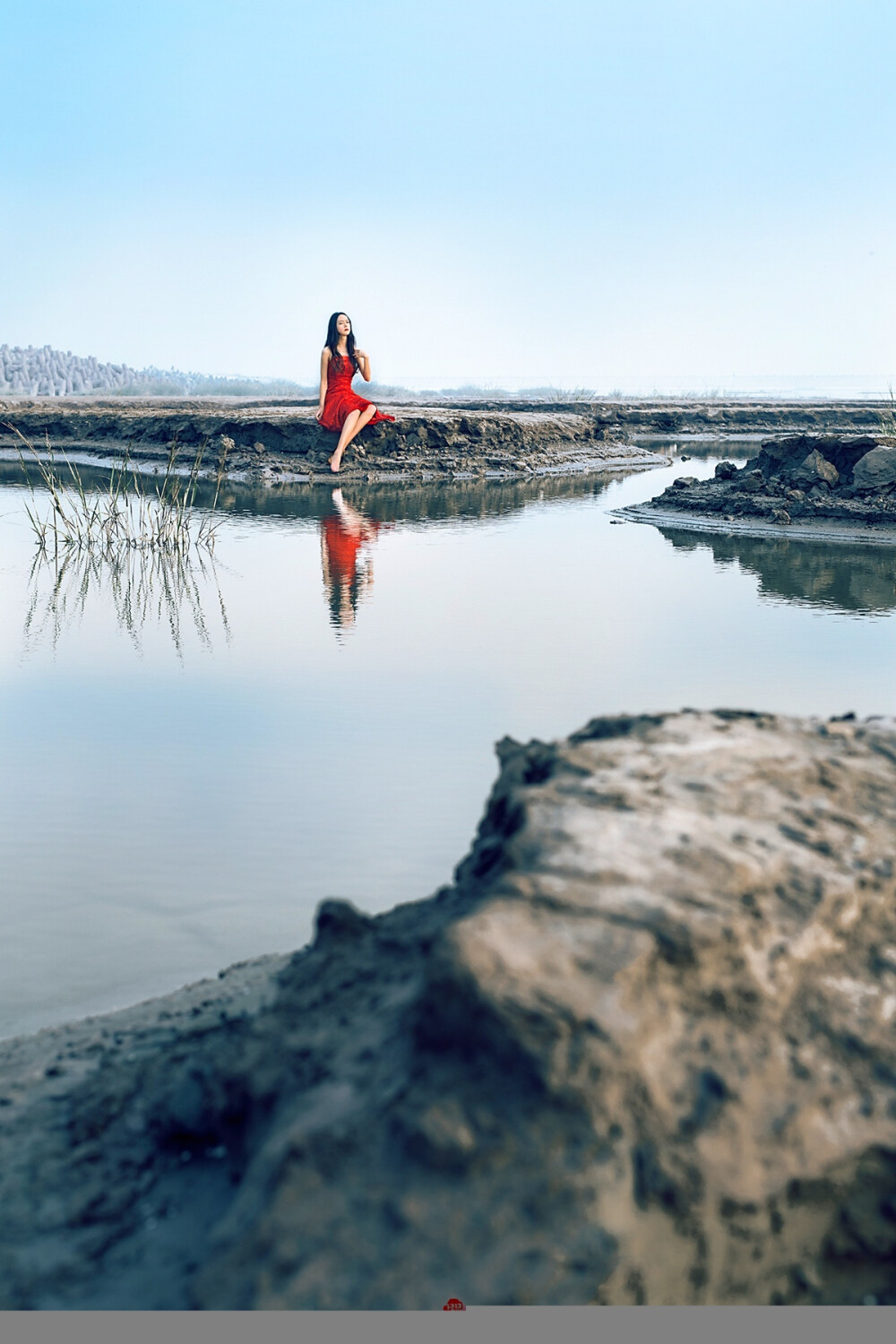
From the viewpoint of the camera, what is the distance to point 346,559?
1140 cm

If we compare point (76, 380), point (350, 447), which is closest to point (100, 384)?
point (76, 380)

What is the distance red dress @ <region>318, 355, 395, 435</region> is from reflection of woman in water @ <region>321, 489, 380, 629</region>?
2670 millimetres

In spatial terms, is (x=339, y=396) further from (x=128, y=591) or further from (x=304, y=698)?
(x=304, y=698)

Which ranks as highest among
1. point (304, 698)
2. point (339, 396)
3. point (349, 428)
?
point (339, 396)

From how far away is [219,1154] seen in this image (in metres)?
2.15

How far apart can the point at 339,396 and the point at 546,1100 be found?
57.5ft

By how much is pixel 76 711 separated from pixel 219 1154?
4.14 metres

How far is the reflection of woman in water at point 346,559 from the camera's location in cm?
918

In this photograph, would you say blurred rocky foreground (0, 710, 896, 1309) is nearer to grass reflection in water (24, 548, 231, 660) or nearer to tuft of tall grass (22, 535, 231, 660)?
grass reflection in water (24, 548, 231, 660)

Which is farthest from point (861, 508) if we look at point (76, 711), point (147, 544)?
point (76, 711)

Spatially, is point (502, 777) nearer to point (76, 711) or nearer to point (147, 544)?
point (76, 711)

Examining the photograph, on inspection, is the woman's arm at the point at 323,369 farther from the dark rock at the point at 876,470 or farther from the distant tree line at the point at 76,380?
the distant tree line at the point at 76,380

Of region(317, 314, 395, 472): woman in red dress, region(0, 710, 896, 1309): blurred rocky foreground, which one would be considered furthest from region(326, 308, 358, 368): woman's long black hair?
region(0, 710, 896, 1309): blurred rocky foreground

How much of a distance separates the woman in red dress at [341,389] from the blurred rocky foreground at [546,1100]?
14163 millimetres
